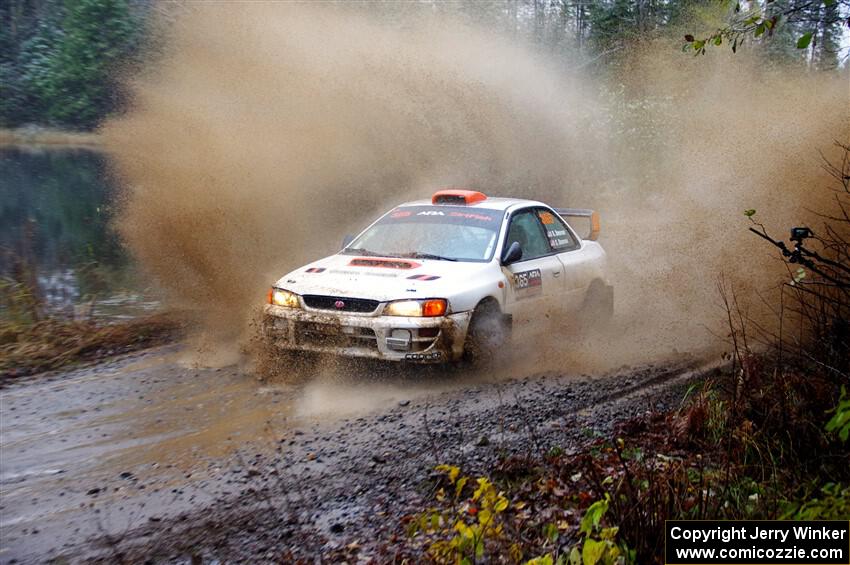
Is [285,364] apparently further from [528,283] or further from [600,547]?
[600,547]

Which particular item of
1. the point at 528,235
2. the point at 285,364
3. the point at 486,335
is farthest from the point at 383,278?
the point at 528,235

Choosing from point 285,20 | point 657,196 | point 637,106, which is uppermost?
point 285,20

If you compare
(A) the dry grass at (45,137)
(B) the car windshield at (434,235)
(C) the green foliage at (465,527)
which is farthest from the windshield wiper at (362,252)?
(A) the dry grass at (45,137)

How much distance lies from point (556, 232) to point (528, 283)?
1266mm

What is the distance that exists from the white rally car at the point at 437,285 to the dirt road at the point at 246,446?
1.45ft

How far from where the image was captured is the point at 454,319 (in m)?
7.56

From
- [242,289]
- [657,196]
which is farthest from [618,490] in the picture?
[657,196]

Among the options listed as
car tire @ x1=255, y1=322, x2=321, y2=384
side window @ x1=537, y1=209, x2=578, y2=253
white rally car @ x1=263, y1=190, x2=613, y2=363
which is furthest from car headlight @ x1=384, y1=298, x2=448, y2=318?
side window @ x1=537, y1=209, x2=578, y2=253

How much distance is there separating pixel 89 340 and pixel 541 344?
189 inches

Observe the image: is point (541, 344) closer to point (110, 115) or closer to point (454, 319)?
point (454, 319)

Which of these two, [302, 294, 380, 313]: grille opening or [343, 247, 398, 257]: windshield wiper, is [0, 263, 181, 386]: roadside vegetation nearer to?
[343, 247, 398, 257]: windshield wiper

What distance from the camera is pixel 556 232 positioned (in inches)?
→ 379

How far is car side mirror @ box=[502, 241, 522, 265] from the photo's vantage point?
27.3 feet

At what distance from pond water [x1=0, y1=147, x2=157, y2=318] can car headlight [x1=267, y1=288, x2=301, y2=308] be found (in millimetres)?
3357
